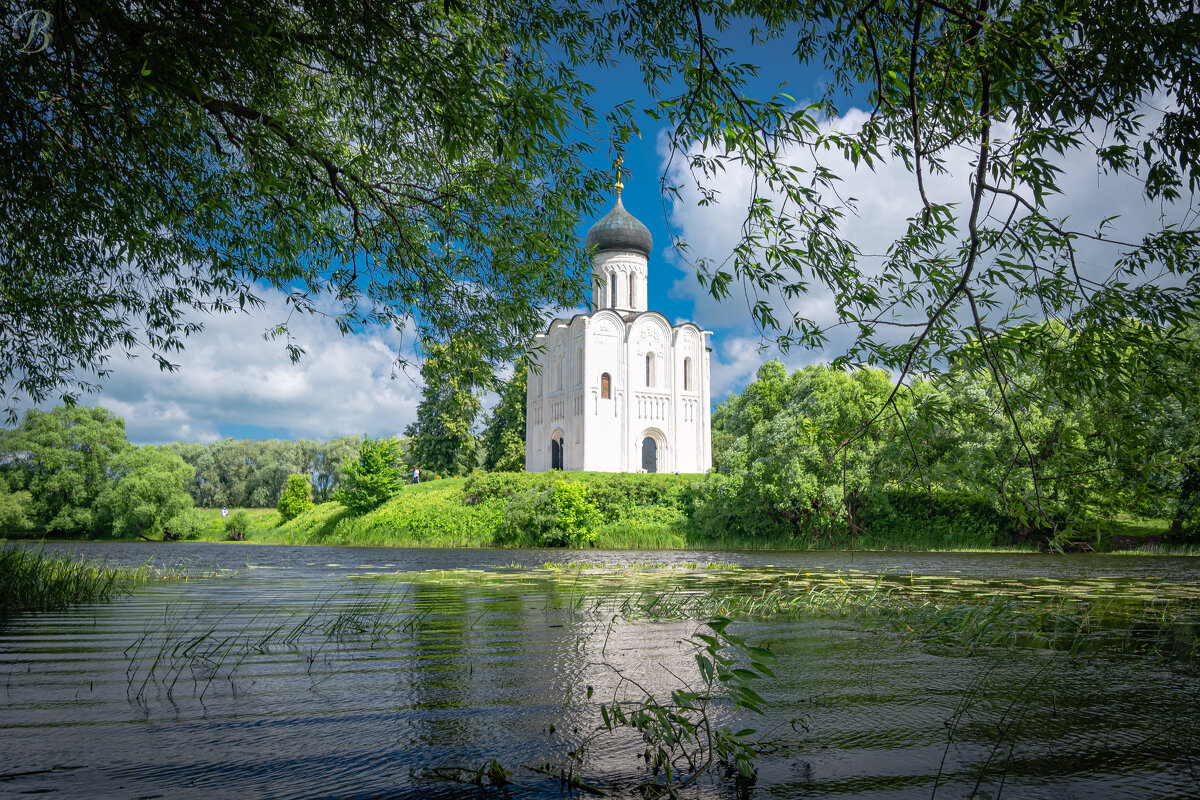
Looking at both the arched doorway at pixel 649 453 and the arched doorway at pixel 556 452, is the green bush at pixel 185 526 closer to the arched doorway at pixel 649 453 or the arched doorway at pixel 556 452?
the arched doorway at pixel 556 452

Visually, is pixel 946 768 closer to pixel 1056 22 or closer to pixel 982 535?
pixel 1056 22

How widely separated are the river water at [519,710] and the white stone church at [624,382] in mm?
38396

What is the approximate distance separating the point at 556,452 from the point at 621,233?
1505 centimetres

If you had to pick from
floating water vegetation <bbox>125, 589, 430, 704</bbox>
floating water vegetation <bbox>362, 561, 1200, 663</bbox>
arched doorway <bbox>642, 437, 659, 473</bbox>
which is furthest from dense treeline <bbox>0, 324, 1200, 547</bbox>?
arched doorway <bbox>642, 437, 659, 473</bbox>

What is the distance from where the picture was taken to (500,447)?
2063 inches

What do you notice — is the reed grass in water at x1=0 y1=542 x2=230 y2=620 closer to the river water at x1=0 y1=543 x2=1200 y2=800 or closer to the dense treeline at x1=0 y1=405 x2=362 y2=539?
the river water at x1=0 y1=543 x2=1200 y2=800

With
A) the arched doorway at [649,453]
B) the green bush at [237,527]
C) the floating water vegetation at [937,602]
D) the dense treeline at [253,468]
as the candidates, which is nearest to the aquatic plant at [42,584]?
the floating water vegetation at [937,602]

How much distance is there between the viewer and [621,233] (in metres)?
46.7

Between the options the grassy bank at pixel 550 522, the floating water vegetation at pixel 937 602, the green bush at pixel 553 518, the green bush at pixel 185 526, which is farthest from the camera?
the green bush at pixel 185 526

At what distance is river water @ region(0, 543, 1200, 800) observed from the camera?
274cm

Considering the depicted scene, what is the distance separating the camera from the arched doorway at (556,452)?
159ft

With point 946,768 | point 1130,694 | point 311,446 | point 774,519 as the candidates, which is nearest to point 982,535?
point 774,519

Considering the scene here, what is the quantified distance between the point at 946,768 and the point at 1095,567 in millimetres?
15617

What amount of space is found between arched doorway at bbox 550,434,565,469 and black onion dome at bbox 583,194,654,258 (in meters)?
12.9
